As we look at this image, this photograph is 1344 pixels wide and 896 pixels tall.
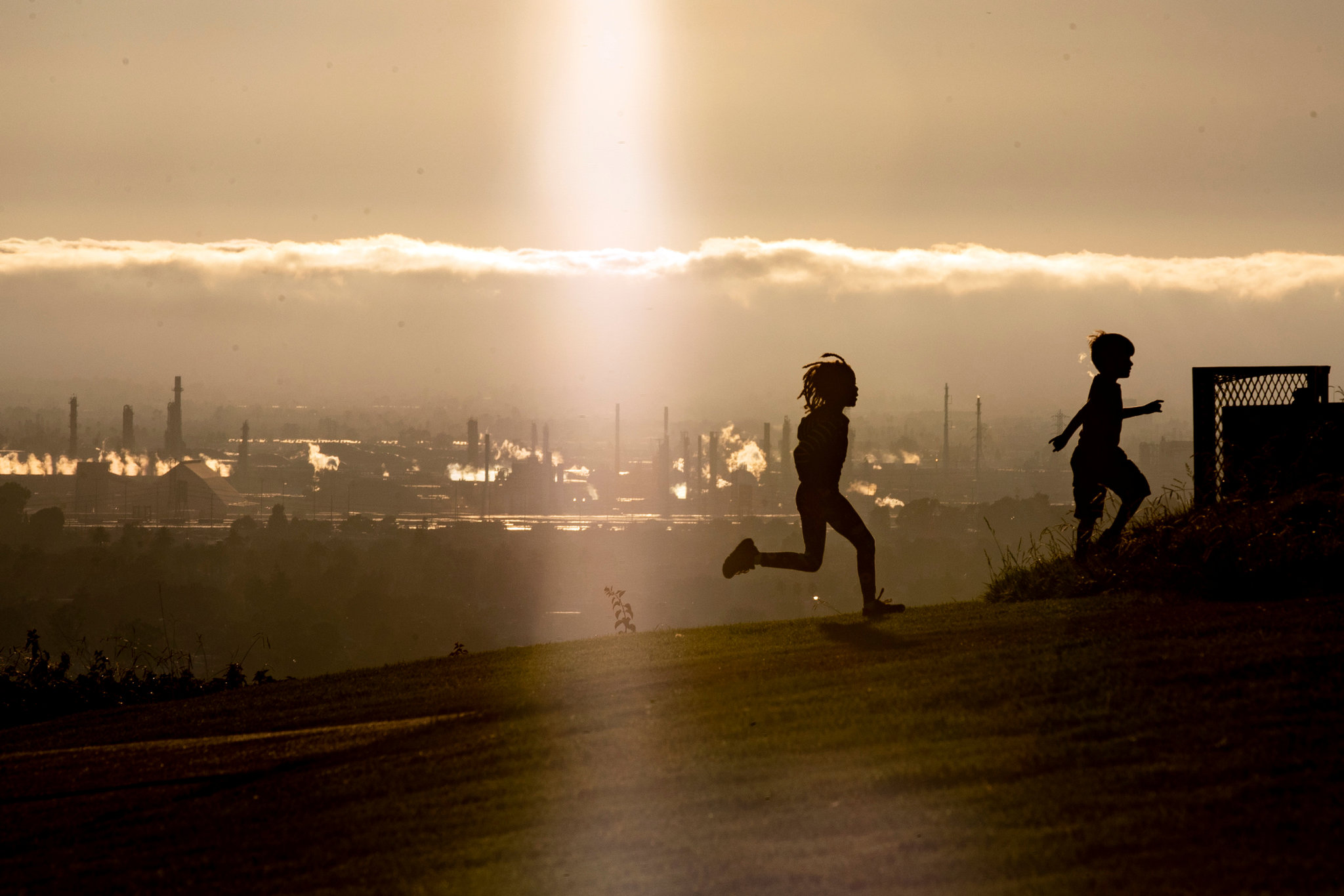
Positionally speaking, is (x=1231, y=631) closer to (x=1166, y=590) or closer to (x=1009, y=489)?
(x=1166, y=590)

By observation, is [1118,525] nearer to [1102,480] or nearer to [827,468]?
[1102,480]

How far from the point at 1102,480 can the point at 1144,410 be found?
0.76 m

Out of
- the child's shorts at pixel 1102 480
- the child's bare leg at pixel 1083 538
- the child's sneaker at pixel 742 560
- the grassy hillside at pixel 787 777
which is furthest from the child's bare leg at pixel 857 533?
the child's shorts at pixel 1102 480

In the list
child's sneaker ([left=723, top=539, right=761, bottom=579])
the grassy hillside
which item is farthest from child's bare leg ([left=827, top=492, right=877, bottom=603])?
the grassy hillside

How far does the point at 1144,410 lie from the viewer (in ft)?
36.4

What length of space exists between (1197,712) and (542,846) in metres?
3.11

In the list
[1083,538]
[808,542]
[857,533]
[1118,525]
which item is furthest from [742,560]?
[1118,525]

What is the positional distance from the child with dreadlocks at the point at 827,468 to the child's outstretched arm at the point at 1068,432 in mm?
1778

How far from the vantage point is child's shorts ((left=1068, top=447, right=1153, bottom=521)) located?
11469 millimetres

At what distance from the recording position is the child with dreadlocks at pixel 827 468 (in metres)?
10.8

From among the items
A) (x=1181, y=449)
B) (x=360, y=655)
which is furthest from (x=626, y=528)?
(x=1181, y=449)

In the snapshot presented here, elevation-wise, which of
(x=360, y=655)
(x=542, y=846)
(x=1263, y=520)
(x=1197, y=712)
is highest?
(x=1263, y=520)

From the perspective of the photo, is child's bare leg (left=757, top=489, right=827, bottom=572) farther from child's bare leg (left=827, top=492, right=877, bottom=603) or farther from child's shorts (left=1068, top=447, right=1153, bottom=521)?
child's shorts (left=1068, top=447, right=1153, bottom=521)

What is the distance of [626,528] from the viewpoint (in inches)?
7377
